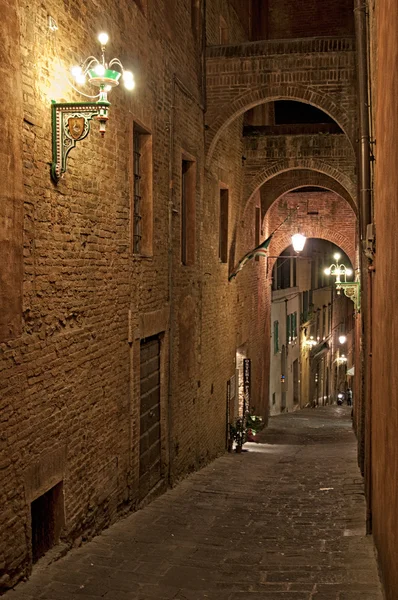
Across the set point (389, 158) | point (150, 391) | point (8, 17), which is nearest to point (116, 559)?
point (150, 391)

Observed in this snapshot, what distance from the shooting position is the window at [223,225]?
612 inches

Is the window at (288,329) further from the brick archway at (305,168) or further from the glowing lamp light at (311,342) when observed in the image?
the brick archway at (305,168)

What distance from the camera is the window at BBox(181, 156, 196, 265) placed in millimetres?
12664

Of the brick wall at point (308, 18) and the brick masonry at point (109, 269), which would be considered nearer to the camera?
the brick masonry at point (109, 269)

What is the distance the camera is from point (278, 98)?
532 inches

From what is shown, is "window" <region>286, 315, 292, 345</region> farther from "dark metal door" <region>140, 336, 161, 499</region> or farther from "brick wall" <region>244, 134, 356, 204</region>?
"dark metal door" <region>140, 336, 161, 499</region>

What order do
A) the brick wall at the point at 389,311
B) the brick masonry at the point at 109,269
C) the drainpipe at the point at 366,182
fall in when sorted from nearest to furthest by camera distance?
the brick wall at the point at 389,311 → the brick masonry at the point at 109,269 → the drainpipe at the point at 366,182

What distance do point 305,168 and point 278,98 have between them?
436 centimetres

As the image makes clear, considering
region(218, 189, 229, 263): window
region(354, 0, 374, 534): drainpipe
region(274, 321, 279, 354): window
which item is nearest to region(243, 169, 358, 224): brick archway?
region(218, 189, 229, 263): window

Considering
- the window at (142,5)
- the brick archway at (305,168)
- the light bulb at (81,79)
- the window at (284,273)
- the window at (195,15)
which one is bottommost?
the window at (284,273)

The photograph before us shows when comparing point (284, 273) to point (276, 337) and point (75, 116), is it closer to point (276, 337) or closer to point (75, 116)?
point (276, 337)

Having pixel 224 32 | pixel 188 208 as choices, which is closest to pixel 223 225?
pixel 188 208

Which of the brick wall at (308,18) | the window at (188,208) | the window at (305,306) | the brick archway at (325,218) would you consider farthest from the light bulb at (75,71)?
the window at (305,306)

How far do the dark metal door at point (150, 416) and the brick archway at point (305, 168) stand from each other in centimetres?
780
